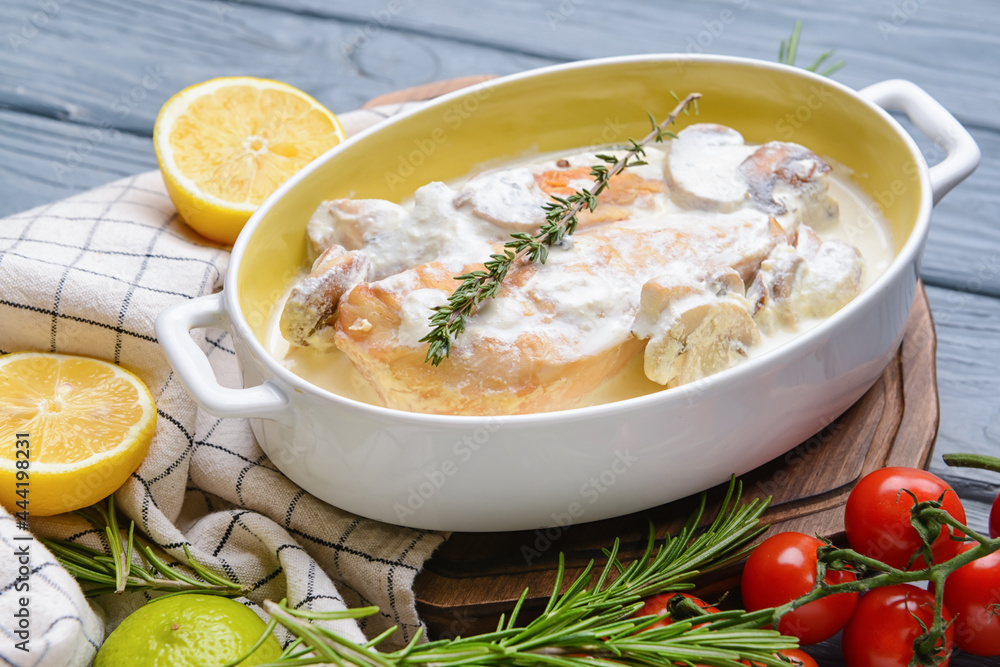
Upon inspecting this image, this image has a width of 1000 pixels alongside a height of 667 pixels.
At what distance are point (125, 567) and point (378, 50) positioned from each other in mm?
2158

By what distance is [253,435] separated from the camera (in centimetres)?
192

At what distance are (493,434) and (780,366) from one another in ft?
1.67

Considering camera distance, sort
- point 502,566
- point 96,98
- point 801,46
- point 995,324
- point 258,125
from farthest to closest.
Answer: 1. point 801,46
2. point 96,98
3. point 995,324
4. point 258,125
5. point 502,566

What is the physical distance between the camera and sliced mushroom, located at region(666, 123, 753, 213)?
6.64 feet

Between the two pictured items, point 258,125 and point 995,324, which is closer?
point 258,125

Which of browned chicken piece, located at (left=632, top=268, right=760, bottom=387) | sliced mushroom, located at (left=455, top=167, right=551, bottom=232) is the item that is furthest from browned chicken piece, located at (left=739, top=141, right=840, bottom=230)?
sliced mushroom, located at (left=455, top=167, right=551, bottom=232)

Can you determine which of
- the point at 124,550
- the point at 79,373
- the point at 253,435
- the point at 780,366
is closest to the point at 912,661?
the point at 780,366

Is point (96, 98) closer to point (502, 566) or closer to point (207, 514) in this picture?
point (207, 514)

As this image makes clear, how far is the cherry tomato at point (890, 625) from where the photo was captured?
1563 mm

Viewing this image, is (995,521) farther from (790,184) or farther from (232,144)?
(232,144)

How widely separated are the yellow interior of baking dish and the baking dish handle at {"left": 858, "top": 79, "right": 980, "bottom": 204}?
0.19 feet

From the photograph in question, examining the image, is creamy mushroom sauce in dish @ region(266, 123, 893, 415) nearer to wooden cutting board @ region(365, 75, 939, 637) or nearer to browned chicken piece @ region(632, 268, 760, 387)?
browned chicken piece @ region(632, 268, 760, 387)

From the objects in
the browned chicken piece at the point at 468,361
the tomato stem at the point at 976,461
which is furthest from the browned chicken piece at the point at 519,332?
the tomato stem at the point at 976,461

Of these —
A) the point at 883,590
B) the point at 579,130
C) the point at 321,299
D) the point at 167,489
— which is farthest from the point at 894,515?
the point at 167,489
